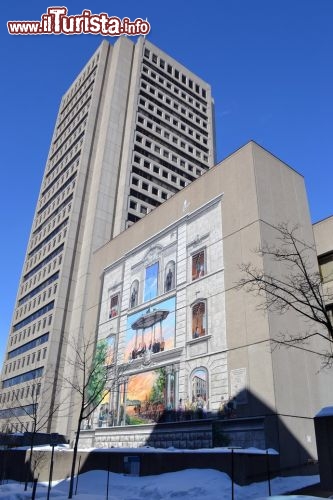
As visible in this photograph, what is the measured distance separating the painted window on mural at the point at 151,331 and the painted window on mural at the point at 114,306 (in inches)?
137

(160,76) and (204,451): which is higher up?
(160,76)

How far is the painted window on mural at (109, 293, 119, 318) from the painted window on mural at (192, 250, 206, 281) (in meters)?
11.8

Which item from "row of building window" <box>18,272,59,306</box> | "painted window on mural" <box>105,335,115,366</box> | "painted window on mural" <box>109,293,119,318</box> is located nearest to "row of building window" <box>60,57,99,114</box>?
"row of building window" <box>18,272,59,306</box>

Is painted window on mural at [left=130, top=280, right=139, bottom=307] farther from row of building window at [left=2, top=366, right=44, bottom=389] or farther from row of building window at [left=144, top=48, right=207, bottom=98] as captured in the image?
row of building window at [left=144, top=48, right=207, bottom=98]

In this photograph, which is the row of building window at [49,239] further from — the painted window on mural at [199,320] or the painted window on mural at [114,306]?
the painted window on mural at [199,320]

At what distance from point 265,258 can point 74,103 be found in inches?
2858

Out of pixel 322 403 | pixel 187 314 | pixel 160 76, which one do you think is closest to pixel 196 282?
pixel 187 314

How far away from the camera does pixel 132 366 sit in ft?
122

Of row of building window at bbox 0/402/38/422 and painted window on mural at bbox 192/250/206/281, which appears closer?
painted window on mural at bbox 192/250/206/281

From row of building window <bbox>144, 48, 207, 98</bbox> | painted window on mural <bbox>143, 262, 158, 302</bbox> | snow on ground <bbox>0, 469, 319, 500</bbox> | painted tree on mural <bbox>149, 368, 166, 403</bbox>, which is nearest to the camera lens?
snow on ground <bbox>0, 469, 319, 500</bbox>

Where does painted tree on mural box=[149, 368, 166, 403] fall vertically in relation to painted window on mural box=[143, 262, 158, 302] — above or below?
below

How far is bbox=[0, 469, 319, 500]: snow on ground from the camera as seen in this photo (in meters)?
18.5

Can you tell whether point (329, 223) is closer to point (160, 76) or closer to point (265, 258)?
point (265, 258)

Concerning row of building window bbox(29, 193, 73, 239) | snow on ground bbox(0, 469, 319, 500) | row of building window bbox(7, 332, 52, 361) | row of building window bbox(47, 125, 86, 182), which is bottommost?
snow on ground bbox(0, 469, 319, 500)
